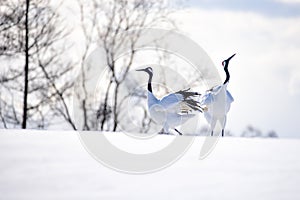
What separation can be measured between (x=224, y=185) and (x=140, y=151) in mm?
920

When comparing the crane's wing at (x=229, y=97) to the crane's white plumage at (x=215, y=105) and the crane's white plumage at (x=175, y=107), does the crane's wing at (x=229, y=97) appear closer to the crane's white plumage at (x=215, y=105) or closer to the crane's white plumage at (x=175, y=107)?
the crane's white plumage at (x=215, y=105)

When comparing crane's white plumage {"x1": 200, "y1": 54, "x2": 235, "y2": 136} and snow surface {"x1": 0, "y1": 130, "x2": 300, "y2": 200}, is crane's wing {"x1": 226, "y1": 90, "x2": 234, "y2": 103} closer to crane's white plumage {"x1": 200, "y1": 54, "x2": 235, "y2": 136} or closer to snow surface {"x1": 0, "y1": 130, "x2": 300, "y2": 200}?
crane's white plumage {"x1": 200, "y1": 54, "x2": 235, "y2": 136}

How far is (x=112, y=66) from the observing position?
7430 millimetres

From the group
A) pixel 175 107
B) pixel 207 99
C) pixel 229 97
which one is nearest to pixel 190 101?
pixel 175 107

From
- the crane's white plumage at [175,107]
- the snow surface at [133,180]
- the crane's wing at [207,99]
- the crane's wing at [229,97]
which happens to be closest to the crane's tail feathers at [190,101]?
the crane's white plumage at [175,107]

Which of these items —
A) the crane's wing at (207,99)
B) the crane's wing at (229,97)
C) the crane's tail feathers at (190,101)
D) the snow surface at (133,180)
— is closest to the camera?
the snow surface at (133,180)

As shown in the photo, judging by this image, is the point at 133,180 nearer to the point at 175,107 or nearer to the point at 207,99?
the point at 175,107

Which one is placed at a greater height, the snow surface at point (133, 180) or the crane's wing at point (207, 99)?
the crane's wing at point (207, 99)

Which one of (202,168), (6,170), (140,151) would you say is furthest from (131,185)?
(140,151)

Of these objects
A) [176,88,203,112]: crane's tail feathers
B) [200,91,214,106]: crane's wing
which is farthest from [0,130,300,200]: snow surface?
[200,91,214,106]: crane's wing

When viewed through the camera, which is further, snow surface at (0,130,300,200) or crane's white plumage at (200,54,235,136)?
crane's white plumage at (200,54,235,136)

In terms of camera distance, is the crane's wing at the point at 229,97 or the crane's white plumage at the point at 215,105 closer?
the crane's white plumage at the point at 215,105

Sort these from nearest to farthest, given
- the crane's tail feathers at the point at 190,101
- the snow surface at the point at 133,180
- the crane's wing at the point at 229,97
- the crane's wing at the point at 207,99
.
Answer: the snow surface at the point at 133,180
the crane's tail feathers at the point at 190,101
the crane's wing at the point at 207,99
the crane's wing at the point at 229,97

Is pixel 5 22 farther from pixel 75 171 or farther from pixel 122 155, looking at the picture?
pixel 75 171
